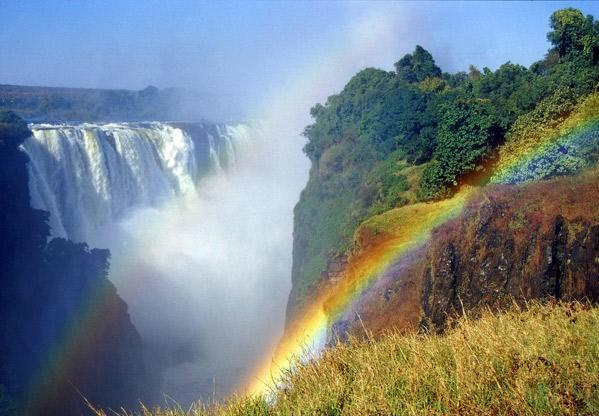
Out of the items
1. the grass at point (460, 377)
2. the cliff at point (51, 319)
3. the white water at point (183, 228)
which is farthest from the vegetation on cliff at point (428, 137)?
the grass at point (460, 377)

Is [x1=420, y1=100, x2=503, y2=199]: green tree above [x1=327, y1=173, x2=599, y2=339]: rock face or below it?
above

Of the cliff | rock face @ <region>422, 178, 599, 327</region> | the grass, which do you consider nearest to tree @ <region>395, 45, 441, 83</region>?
the cliff

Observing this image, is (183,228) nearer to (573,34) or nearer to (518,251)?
(573,34)

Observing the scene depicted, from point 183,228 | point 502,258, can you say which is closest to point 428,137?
point 502,258

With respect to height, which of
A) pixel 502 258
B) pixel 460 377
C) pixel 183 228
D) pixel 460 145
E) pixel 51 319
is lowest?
pixel 502 258

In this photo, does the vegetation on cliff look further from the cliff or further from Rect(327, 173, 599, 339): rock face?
the cliff

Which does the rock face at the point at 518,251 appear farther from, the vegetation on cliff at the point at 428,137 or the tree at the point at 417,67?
the tree at the point at 417,67

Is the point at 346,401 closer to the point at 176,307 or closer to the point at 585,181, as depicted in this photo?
the point at 585,181

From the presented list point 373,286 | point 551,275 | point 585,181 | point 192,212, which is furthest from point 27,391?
point 192,212
